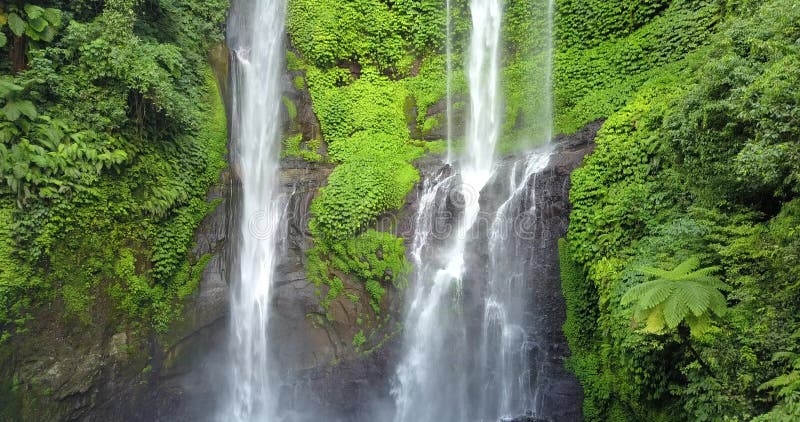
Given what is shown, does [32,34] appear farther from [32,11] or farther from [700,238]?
[700,238]

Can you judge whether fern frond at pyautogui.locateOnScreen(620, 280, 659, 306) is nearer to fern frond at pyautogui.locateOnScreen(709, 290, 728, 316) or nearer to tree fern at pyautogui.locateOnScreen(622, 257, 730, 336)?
tree fern at pyautogui.locateOnScreen(622, 257, 730, 336)

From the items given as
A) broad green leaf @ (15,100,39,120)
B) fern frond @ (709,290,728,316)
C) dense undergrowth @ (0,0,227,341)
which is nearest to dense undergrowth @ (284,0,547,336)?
dense undergrowth @ (0,0,227,341)

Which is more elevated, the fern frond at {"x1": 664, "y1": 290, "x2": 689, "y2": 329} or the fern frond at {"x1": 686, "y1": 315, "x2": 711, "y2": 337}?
the fern frond at {"x1": 664, "y1": 290, "x2": 689, "y2": 329}

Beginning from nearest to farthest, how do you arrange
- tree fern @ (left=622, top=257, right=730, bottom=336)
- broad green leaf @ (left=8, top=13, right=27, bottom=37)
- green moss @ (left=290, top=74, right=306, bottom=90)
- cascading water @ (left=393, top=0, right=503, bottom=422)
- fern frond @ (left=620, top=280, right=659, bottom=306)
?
tree fern @ (left=622, top=257, right=730, bottom=336), fern frond @ (left=620, top=280, right=659, bottom=306), broad green leaf @ (left=8, top=13, right=27, bottom=37), cascading water @ (left=393, top=0, right=503, bottom=422), green moss @ (left=290, top=74, right=306, bottom=90)

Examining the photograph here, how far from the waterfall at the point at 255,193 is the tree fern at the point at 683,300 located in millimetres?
8441

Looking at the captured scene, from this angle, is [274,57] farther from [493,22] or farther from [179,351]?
[179,351]

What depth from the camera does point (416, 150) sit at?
1333 cm

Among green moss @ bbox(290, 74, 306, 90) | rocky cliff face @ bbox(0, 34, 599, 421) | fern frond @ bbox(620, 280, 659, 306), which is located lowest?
rocky cliff face @ bbox(0, 34, 599, 421)

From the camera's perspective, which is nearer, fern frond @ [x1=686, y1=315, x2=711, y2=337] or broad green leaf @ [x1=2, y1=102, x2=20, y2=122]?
fern frond @ [x1=686, y1=315, x2=711, y2=337]

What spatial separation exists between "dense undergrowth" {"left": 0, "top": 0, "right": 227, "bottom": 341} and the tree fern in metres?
9.16

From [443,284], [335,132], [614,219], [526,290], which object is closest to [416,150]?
[335,132]

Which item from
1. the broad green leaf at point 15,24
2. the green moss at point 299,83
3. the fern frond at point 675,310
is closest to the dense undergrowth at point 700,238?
the fern frond at point 675,310

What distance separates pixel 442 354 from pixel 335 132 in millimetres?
6531

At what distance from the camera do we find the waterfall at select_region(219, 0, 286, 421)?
1147 cm
